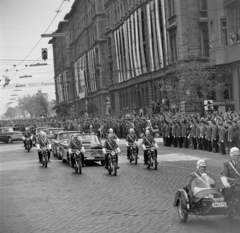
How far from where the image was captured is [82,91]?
106 m

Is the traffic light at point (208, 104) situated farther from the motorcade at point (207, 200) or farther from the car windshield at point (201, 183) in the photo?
the car windshield at point (201, 183)

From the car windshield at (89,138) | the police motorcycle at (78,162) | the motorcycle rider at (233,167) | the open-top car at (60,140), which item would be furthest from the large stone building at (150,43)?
the motorcycle rider at (233,167)

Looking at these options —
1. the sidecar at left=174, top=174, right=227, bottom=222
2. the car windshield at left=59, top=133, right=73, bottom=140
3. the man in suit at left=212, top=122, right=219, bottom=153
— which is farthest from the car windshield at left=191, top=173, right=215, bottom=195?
the car windshield at left=59, top=133, right=73, bottom=140

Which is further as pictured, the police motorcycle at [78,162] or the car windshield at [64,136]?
the car windshield at [64,136]

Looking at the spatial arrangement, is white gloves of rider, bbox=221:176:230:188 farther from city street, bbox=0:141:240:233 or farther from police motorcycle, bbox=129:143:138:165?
police motorcycle, bbox=129:143:138:165

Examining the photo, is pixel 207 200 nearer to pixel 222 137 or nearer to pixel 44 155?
pixel 222 137

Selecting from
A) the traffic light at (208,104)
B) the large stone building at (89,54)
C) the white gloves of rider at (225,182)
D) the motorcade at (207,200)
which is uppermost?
the large stone building at (89,54)

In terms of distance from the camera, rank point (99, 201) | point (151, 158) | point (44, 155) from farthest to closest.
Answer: point (44, 155), point (151, 158), point (99, 201)

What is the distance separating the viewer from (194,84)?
152 feet

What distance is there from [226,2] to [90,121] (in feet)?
94.0

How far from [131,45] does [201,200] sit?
56609mm

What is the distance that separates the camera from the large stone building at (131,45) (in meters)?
54.2

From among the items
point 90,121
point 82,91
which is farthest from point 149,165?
point 82,91

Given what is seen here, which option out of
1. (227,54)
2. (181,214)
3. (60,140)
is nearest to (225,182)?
(181,214)
